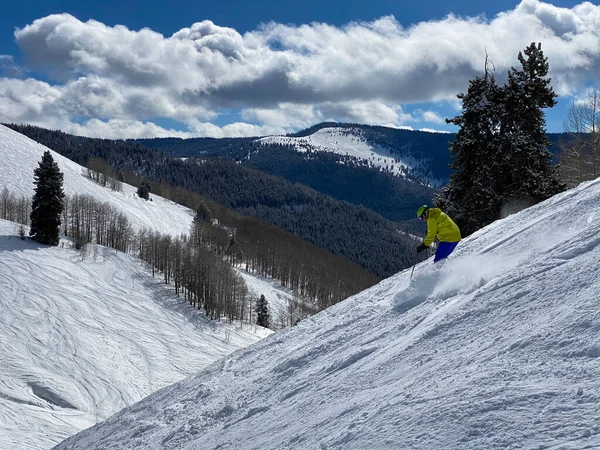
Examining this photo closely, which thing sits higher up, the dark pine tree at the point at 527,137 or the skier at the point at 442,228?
the dark pine tree at the point at 527,137

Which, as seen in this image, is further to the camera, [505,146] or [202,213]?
[202,213]

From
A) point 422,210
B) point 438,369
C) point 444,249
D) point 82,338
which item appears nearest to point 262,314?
point 82,338

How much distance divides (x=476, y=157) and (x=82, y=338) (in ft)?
140

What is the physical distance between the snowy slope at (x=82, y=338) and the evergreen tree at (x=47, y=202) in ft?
6.10

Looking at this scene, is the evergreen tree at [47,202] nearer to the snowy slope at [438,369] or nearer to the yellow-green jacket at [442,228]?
the snowy slope at [438,369]

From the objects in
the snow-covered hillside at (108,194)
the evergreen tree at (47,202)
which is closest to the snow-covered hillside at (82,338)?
the evergreen tree at (47,202)

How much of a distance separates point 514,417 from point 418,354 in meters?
3.28

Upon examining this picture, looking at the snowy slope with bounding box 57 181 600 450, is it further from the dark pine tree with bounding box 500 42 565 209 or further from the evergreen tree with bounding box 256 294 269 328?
the evergreen tree with bounding box 256 294 269 328

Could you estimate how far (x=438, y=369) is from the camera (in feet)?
25.2

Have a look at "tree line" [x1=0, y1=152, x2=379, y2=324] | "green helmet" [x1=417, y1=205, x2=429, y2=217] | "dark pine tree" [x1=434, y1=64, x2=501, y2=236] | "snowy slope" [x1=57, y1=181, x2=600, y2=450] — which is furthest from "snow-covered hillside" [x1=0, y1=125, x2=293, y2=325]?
"green helmet" [x1=417, y1=205, x2=429, y2=217]

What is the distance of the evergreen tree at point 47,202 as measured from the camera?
6162 cm

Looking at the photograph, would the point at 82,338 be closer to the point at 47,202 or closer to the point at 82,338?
the point at 82,338

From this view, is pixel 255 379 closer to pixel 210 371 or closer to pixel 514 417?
pixel 210 371

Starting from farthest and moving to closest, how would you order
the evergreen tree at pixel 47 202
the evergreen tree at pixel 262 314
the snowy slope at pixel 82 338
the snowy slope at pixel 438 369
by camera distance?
the evergreen tree at pixel 262 314, the evergreen tree at pixel 47 202, the snowy slope at pixel 82 338, the snowy slope at pixel 438 369
